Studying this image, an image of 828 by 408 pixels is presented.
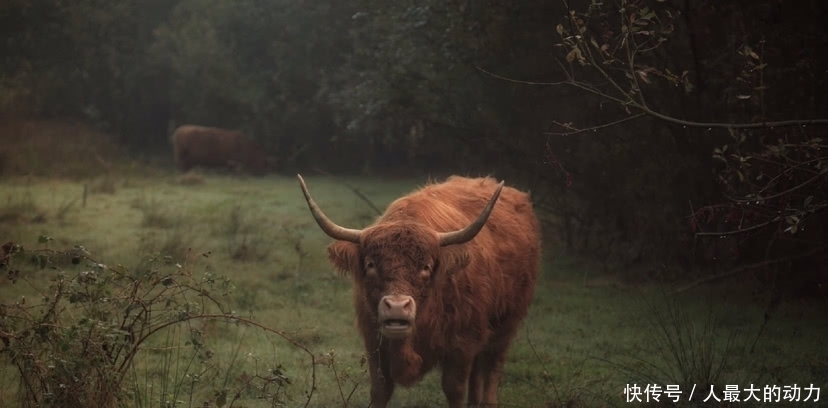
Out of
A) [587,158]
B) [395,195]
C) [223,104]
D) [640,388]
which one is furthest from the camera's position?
[223,104]

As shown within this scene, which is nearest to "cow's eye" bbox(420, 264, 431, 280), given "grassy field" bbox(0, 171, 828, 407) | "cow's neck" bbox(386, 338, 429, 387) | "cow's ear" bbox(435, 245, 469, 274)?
"cow's ear" bbox(435, 245, 469, 274)

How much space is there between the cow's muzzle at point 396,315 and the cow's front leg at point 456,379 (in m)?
0.85

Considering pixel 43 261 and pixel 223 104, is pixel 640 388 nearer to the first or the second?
pixel 43 261

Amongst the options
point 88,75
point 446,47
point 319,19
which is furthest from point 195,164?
point 446,47

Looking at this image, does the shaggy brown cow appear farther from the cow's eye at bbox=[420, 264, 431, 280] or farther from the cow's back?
the cow's back

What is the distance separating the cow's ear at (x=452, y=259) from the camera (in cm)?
587

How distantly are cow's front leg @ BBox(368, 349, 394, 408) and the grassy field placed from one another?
0.13 metres

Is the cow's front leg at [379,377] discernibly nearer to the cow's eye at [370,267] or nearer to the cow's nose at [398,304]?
the cow's eye at [370,267]

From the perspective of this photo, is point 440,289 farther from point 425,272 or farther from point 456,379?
point 456,379

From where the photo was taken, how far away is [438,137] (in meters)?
15.1

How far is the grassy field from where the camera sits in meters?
6.42

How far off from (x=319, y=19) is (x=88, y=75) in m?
12.3

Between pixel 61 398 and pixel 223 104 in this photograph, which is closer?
pixel 61 398

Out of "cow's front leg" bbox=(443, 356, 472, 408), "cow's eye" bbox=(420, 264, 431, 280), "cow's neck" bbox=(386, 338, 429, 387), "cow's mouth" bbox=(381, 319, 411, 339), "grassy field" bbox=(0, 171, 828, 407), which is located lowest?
"grassy field" bbox=(0, 171, 828, 407)
